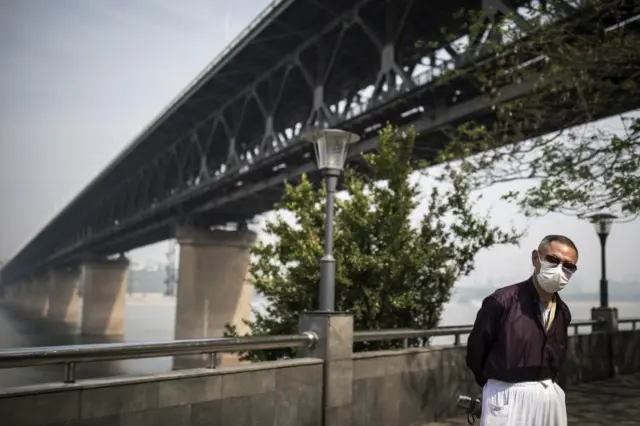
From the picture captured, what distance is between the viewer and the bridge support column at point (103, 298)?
260ft

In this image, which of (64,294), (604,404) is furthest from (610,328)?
(64,294)

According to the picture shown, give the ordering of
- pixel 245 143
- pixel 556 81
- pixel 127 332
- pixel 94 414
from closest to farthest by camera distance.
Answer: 1. pixel 94 414
2. pixel 556 81
3. pixel 245 143
4. pixel 127 332

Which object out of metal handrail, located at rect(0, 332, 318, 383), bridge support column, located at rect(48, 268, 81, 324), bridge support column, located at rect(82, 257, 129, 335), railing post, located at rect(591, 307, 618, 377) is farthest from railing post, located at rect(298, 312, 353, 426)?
bridge support column, located at rect(48, 268, 81, 324)

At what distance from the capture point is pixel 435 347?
9.30m

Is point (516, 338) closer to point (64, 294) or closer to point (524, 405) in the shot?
point (524, 405)

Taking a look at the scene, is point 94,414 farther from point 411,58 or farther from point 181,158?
point 181,158

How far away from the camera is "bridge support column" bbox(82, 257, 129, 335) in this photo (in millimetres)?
79375

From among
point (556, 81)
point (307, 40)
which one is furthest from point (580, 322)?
point (307, 40)

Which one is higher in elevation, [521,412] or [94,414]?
[521,412]

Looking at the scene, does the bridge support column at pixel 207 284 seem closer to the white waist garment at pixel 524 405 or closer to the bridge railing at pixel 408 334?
the bridge railing at pixel 408 334

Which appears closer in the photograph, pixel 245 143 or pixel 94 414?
pixel 94 414

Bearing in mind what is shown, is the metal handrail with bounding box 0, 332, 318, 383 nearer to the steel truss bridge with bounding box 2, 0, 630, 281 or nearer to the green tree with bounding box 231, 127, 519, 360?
the green tree with bounding box 231, 127, 519, 360

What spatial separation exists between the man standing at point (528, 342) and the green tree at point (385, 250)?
6613 millimetres

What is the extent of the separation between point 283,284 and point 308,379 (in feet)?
15.6
